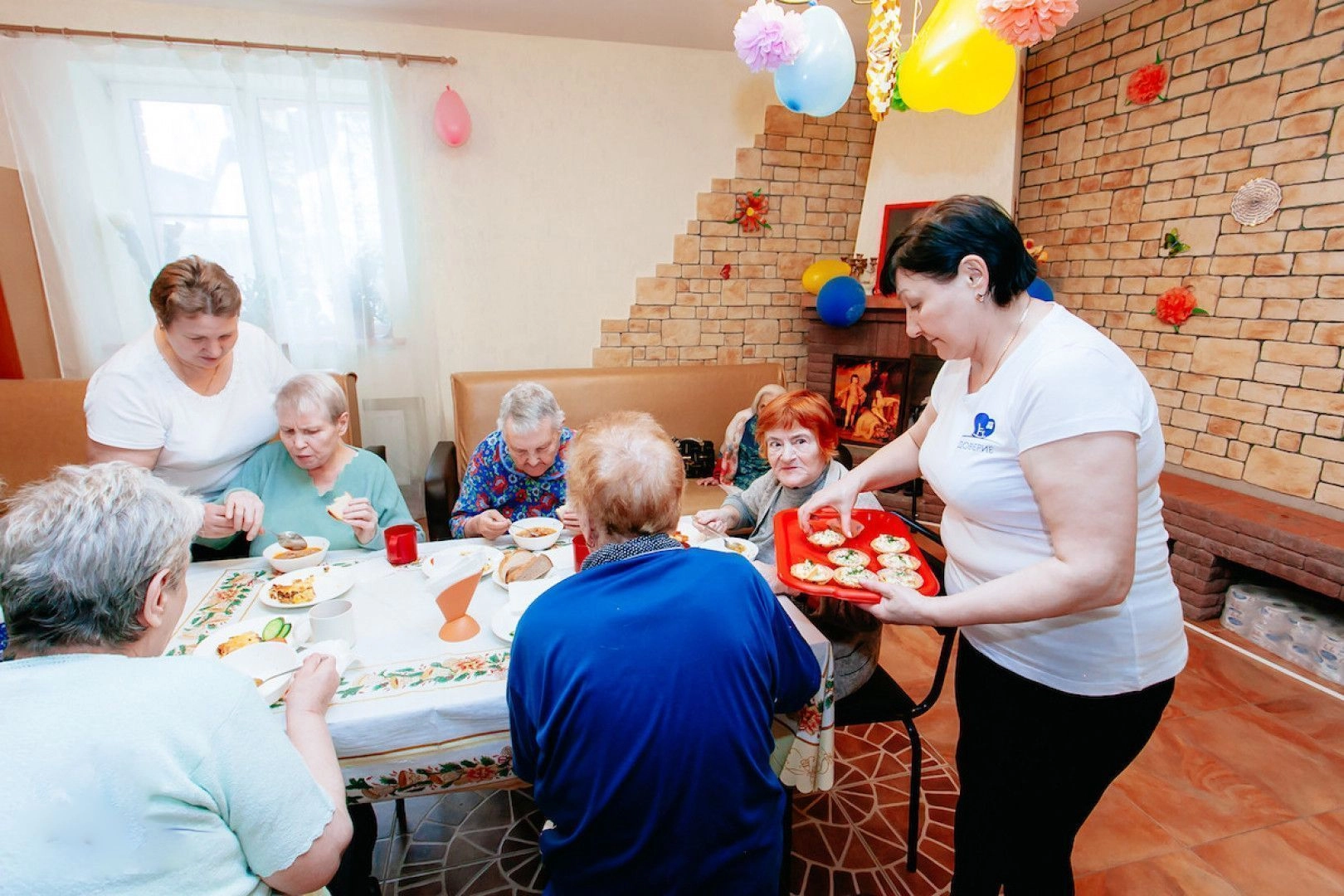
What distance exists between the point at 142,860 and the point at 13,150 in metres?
4.06

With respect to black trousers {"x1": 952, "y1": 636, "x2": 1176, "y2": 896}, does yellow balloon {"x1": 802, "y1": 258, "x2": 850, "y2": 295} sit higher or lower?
higher

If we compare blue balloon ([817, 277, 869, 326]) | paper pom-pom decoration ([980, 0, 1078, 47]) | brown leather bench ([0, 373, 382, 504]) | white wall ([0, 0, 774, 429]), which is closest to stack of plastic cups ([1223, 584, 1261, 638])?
blue balloon ([817, 277, 869, 326])

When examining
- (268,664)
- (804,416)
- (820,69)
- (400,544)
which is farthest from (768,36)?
(268,664)

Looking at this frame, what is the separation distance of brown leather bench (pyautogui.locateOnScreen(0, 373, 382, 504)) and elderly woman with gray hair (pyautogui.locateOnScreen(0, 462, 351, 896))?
2.85 metres

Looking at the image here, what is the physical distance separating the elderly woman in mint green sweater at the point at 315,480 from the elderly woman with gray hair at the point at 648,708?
40.2 inches

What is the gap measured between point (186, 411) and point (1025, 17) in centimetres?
270

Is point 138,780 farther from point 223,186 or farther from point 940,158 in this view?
point 940,158

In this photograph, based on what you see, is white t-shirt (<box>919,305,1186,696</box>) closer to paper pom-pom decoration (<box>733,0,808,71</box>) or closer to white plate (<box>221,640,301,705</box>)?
white plate (<box>221,640,301,705</box>)

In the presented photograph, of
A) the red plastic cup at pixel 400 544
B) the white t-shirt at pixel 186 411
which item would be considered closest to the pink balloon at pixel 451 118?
the white t-shirt at pixel 186 411

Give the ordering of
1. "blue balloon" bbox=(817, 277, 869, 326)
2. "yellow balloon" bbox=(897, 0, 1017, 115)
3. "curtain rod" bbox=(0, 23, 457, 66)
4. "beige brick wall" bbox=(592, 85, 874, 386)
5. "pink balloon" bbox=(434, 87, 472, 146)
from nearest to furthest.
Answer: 1. "yellow balloon" bbox=(897, 0, 1017, 115)
2. "curtain rod" bbox=(0, 23, 457, 66)
3. "pink balloon" bbox=(434, 87, 472, 146)
4. "blue balloon" bbox=(817, 277, 869, 326)
5. "beige brick wall" bbox=(592, 85, 874, 386)

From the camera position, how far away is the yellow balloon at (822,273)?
14.0 feet

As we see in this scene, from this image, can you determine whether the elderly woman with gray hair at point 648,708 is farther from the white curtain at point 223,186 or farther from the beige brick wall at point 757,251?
the beige brick wall at point 757,251

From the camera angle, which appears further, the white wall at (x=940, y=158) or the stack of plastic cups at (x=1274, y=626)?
the white wall at (x=940, y=158)

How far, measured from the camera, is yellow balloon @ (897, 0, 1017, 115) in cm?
218
